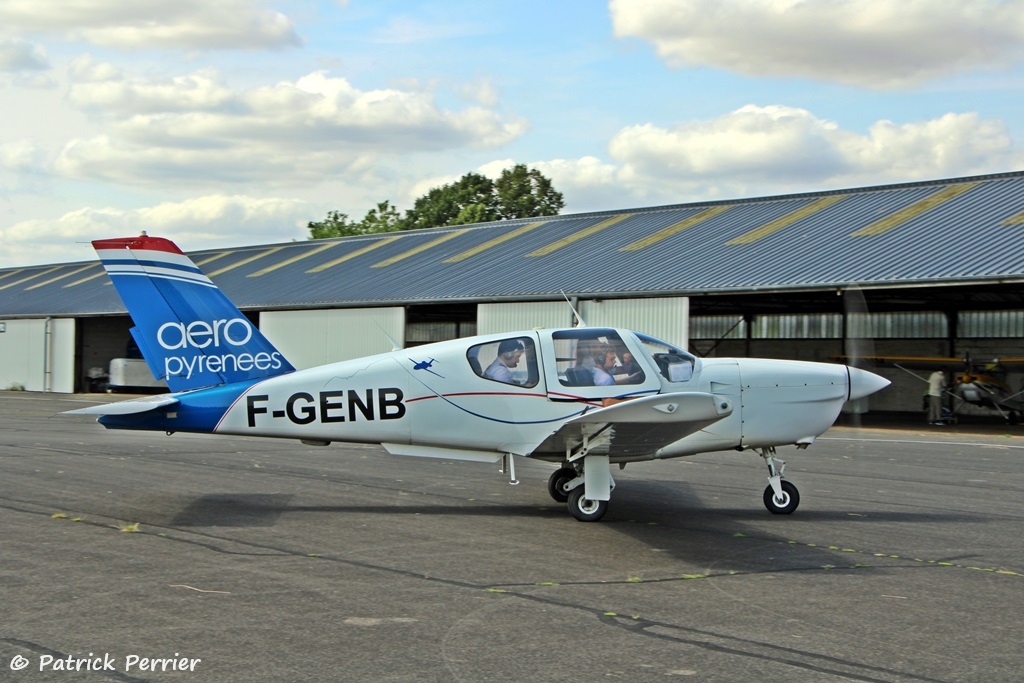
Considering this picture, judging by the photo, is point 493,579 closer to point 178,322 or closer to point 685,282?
point 178,322

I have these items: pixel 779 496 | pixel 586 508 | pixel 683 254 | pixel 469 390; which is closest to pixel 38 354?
pixel 683 254

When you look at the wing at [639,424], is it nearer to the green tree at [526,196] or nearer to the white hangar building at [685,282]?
the white hangar building at [685,282]

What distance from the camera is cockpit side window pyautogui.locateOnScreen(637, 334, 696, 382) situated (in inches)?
401

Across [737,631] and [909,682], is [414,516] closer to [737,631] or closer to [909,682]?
[737,631]

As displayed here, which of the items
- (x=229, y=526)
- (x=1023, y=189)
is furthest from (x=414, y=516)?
(x=1023, y=189)

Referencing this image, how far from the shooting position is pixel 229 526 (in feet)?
31.4

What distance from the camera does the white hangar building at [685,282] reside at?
26.8 m

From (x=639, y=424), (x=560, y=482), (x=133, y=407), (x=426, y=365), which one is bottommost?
(x=560, y=482)

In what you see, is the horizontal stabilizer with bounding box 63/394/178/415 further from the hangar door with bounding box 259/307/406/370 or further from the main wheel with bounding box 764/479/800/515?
the hangar door with bounding box 259/307/406/370

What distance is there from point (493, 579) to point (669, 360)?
3691mm

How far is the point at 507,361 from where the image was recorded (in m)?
10.4

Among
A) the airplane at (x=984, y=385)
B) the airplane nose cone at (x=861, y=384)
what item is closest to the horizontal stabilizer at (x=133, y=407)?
the airplane nose cone at (x=861, y=384)

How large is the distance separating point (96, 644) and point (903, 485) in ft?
35.5

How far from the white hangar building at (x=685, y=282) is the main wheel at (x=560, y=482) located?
15.4 m
